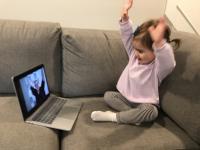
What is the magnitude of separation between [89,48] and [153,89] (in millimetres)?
445

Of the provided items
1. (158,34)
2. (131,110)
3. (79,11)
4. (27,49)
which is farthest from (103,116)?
(79,11)

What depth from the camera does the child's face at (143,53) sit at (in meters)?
1.52

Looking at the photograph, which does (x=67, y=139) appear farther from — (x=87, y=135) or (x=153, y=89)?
(x=153, y=89)

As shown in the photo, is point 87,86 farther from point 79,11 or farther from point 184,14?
point 184,14

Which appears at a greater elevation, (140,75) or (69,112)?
(140,75)

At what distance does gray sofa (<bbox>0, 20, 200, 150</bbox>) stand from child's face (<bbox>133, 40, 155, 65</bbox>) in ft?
0.47

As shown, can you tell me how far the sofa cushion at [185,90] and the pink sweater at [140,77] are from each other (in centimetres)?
5

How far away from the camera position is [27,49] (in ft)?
5.38

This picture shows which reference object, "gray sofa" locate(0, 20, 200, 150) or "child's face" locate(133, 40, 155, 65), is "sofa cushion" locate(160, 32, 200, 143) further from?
"child's face" locate(133, 40, 155, 65)

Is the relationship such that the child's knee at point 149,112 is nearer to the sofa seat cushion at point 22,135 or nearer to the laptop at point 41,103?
the laptop at point 41,103

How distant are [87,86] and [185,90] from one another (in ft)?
1.88

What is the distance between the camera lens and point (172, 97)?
1.50 m

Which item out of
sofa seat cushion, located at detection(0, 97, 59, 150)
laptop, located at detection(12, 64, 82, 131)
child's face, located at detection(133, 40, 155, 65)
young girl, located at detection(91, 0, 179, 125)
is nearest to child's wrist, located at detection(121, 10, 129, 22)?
young girl, located at detection(91, 0, 179, 125)

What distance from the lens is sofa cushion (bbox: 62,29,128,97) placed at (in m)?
1.69
